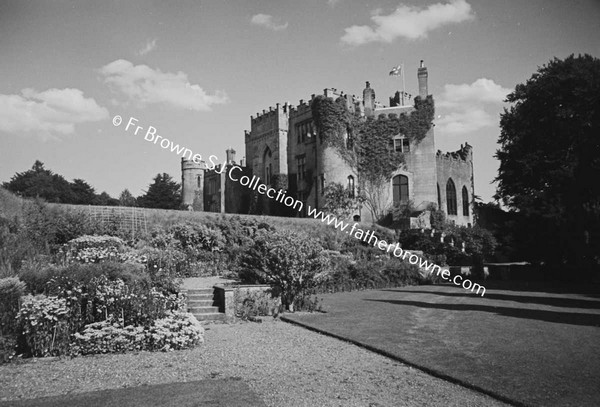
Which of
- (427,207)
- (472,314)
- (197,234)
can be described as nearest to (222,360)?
(472,314)

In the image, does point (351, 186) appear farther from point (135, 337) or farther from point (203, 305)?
point (135, 337)

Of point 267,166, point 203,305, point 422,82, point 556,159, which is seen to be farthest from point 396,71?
point 203,305

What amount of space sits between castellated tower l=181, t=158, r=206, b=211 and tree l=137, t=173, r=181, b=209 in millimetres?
12994

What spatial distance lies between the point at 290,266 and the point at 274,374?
5177 mm

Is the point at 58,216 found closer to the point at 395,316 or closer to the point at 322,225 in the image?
the point at 395,316

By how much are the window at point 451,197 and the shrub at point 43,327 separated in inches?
1284

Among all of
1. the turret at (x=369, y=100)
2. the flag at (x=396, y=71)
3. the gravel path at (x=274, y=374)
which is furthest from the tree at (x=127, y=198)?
the gravel path at (x=274, y=374)

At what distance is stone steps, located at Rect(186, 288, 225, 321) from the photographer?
385 inches

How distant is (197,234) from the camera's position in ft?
→ 57.1

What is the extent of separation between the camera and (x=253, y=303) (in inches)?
413

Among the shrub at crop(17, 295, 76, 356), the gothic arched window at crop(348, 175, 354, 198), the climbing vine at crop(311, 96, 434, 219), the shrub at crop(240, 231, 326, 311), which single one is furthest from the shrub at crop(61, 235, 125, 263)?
the climbing vine at crop(311, 96, 434, 219)

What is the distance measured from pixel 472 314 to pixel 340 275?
5.63 m

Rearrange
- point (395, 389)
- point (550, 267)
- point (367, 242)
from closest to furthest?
point (395, 389)
point (550, 267)
point (367, 242)

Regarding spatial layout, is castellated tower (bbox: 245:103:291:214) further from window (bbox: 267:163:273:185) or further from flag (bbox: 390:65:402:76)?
flag (bbox: 390:65:402:76)
